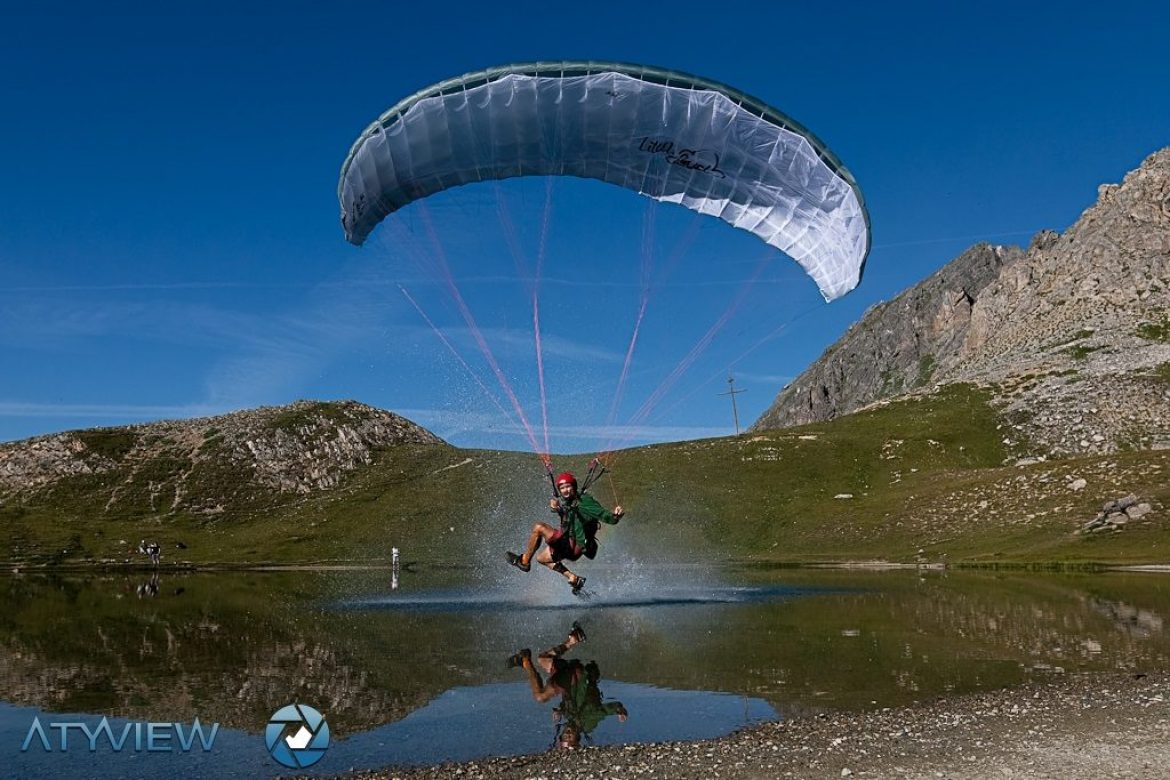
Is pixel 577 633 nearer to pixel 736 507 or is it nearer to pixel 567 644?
pixel 567 644

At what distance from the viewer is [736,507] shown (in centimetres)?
7619

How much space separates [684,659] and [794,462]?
69958 millimetres

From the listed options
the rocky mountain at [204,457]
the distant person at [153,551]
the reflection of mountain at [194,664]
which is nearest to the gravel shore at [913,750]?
the reflection of mountain at [194,664]

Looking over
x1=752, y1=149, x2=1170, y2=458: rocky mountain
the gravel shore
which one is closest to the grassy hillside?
x1=752, y1=149, x2=1170, y2=458: rocky mountain

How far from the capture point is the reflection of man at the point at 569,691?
12.5 meters

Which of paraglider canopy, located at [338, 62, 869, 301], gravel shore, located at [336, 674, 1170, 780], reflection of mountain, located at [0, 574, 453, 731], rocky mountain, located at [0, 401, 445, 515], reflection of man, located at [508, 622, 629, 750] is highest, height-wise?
rocky mountain, located at [0, 401, 445, 515]

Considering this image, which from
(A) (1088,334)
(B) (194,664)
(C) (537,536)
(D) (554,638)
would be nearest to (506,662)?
(D) (554,638)

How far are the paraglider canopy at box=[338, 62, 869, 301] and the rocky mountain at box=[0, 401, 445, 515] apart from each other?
7973cm

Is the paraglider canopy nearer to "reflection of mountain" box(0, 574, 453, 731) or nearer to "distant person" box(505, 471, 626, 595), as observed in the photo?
"distant person" box(505, 471, 626, 595)

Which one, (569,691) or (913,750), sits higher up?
(569,691)

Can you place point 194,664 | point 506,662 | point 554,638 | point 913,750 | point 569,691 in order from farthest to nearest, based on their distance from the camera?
point 554,638 → point 194,664 → point 506,662 → point 569,691 → point 913,750

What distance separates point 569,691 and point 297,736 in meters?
4.55

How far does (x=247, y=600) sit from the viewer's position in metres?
35.7

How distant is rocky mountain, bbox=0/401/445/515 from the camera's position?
96.8 meters
